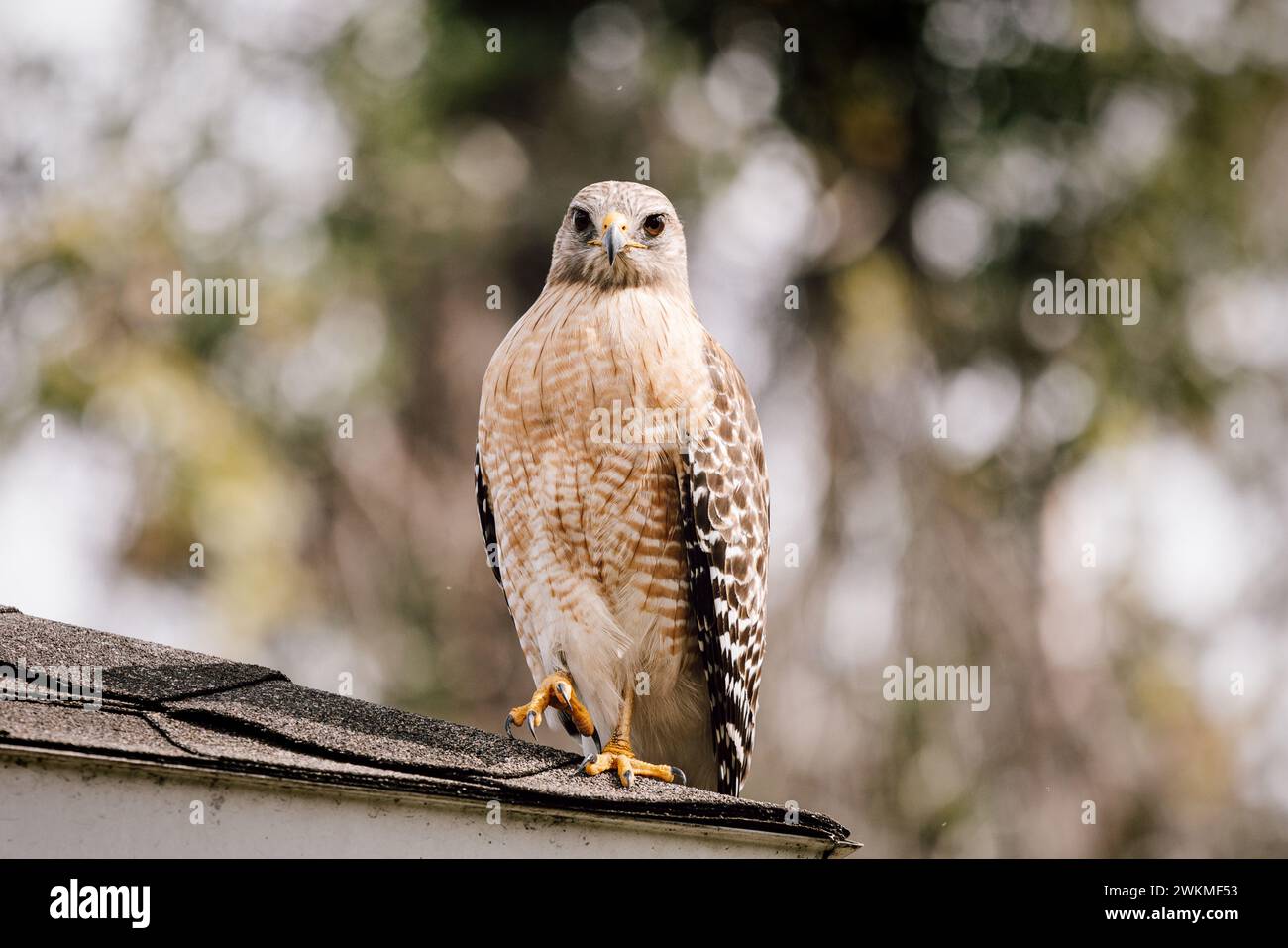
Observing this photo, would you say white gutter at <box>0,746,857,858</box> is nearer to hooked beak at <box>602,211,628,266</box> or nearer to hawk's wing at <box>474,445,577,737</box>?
hawk's wing at <box>474,445,577,737</box>

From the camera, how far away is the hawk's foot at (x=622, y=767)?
4207mm

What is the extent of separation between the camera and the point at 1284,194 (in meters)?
14.4

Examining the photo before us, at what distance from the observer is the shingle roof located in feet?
10.7

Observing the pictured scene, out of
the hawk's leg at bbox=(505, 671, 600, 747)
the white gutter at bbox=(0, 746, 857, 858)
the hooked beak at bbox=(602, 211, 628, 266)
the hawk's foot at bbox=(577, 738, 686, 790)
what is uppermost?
the hooked beak at bbox=(602, 211, 628, 266)

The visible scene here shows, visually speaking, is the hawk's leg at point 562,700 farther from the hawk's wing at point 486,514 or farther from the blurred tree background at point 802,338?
the blurred tree background at point 802,338

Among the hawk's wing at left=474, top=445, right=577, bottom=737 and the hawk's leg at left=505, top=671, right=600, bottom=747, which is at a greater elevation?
the hawk's wing at left=474, top=445, right=577, bottom=737

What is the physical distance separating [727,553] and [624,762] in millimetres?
1334

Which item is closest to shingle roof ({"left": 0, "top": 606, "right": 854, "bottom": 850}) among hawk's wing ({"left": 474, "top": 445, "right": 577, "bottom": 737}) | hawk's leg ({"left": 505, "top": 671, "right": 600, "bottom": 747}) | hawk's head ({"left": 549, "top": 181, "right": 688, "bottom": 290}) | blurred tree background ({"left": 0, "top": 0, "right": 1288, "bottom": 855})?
hawk's leg ({"left": 505, "top": 671, "right": 600, "bottom": 747})

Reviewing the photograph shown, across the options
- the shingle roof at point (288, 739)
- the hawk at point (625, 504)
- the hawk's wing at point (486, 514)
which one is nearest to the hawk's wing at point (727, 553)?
the hawk at point (625, 504)

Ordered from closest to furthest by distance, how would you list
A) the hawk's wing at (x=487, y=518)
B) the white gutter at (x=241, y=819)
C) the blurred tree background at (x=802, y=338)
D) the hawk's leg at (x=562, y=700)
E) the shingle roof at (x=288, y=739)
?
the white gutter at (x=241, y=819)
the shingle roof at (x=288, y=739)
the hawk's leg at (x=562, y=700)
the hawk's wing at (x=487, y=518)
the blurred tree background at (x=802, y=338)

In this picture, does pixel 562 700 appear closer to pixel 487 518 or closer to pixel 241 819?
pixel 487 518

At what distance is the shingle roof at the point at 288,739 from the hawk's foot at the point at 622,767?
1.7 inches

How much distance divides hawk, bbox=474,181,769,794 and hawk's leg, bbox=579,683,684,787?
0.09 feet
